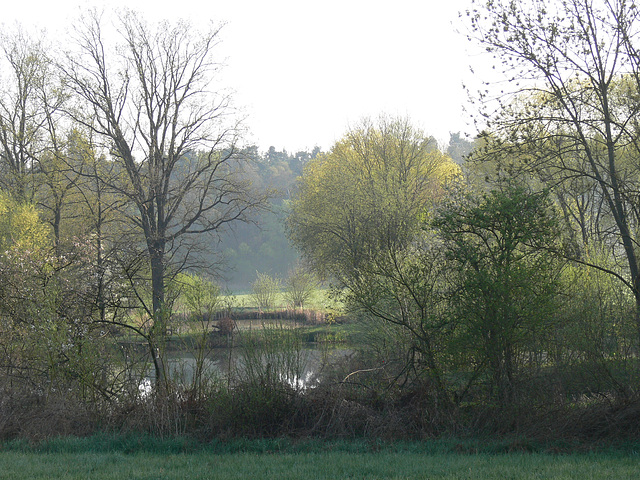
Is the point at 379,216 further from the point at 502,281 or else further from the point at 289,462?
the point at 289,462

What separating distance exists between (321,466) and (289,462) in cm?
48

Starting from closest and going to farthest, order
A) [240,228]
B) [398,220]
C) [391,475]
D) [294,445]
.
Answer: [391,475], [294,445], [398,220], [240,228]

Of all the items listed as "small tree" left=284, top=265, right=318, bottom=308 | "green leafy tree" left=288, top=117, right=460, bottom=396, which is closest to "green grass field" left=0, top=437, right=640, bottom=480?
"green leafy tree" left=288, top=117, right=460, bottom=396

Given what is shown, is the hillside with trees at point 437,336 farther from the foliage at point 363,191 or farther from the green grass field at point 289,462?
the foliage at point 363,191

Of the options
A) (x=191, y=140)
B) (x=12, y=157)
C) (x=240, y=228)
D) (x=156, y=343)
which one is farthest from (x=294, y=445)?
(x=240, y=228)

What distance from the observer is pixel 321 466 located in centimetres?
663

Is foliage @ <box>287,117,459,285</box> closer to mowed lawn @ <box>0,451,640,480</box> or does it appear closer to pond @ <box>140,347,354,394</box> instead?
pond @ <box>140,347,354,394</box>

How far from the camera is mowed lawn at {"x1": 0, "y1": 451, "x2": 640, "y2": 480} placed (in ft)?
20.3

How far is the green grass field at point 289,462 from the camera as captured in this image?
624 cm

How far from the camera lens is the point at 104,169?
1003 inches

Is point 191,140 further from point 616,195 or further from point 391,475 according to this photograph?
point 391,475

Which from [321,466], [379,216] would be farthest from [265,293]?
[321,466]

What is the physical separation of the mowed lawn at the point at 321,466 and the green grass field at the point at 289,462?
11 mm

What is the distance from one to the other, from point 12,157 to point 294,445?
24739 millimetres
